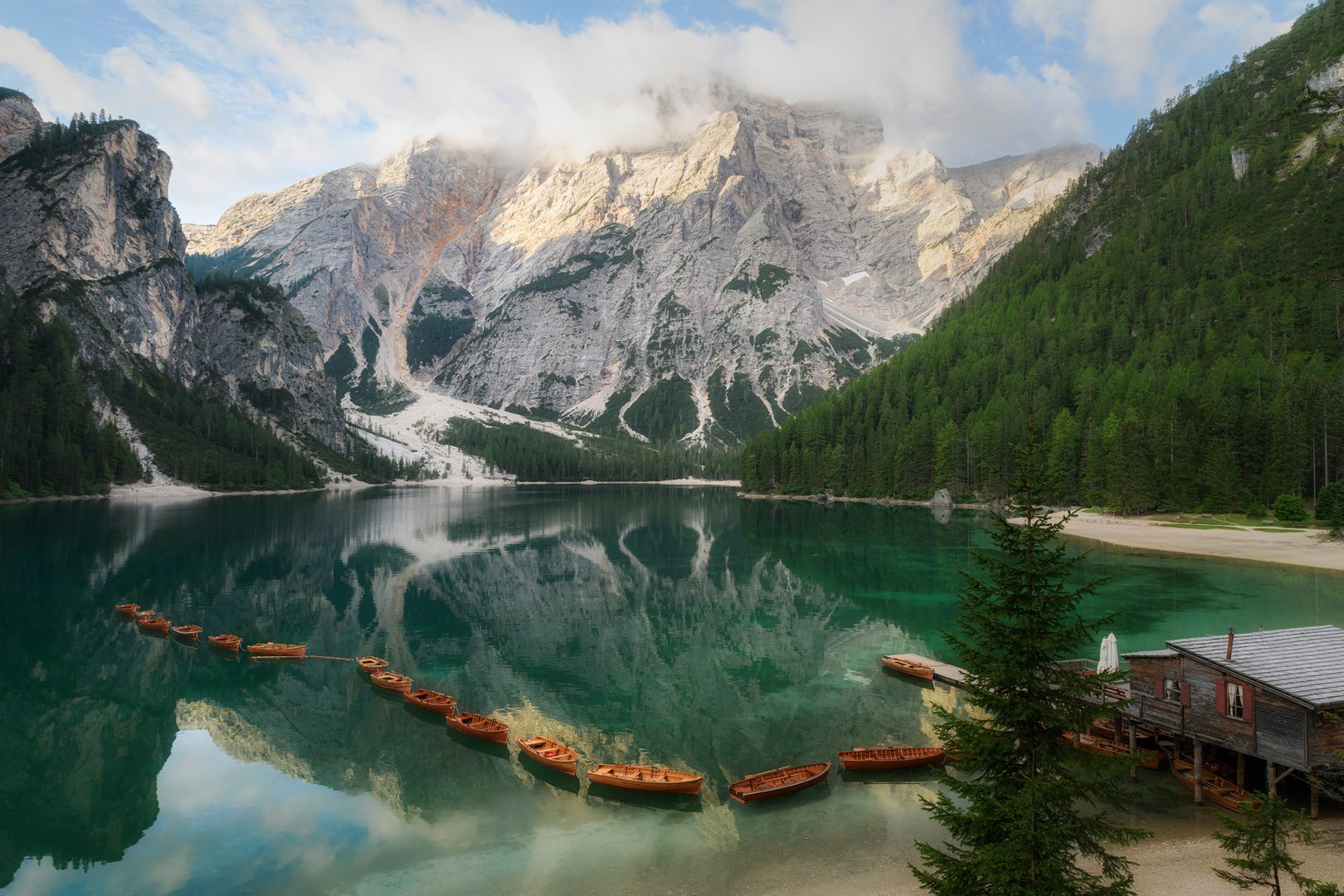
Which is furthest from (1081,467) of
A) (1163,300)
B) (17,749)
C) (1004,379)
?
(17,749)

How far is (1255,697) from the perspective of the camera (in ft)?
62.8

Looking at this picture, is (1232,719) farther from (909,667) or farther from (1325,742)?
(909,667)

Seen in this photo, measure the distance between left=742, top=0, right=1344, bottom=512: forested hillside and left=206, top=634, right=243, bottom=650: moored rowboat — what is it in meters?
72.4

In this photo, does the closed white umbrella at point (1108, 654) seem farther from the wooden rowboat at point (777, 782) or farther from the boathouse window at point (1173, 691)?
the wooden rowboat at point (777, 782)

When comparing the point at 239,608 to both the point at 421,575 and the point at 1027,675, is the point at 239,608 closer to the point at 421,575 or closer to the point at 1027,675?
the point at 421,575

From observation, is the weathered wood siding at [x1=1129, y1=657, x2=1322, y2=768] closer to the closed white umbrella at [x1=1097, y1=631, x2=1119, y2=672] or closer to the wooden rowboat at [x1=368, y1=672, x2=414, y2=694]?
the closed white umbrella at [x1=1097, y1=631, x2=1119, y2=672]

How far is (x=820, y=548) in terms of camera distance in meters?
76.1

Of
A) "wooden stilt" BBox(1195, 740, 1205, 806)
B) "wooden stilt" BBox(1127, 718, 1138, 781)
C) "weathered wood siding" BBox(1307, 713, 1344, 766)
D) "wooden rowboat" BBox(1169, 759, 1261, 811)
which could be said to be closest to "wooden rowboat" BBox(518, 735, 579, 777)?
"wooden stilt" BBox(1127, 718, 1138, 781)

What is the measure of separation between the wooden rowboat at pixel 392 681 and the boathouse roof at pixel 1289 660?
31.6 metres

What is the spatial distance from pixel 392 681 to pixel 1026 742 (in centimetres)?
3078

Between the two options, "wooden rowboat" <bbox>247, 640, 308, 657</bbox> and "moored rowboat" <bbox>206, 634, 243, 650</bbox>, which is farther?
"moored rowboat" <bbox>206, 634, 243, 650</bbox>

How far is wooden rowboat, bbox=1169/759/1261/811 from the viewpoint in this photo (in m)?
20.1

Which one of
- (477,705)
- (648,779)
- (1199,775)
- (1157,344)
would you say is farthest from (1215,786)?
(1157,344)

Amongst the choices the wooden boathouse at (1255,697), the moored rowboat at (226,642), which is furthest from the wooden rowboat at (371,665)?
the wooden boathouse at (1255,697)
